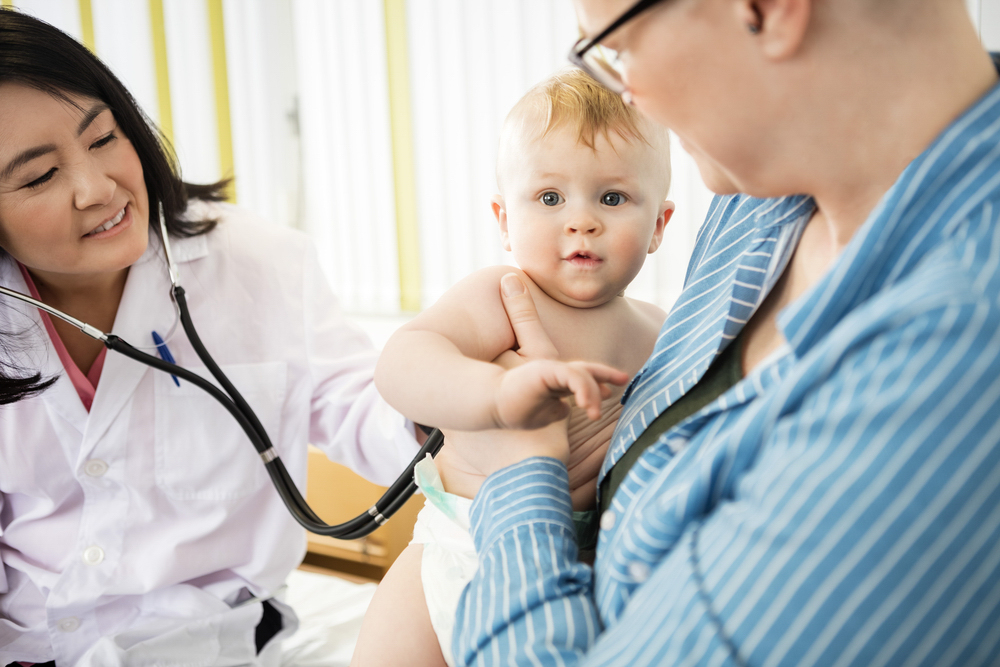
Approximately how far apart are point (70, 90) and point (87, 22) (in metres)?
2.46

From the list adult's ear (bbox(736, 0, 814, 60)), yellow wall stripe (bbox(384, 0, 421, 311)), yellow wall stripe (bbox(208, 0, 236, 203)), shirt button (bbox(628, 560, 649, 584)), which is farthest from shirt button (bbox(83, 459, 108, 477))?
yellow wall stripe (bbox(208, 0, 236, 203))

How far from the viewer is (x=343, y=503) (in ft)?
6.74

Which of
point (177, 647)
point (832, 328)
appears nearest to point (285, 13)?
point (177, 647)

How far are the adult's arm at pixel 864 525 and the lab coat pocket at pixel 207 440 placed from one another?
3.25ft

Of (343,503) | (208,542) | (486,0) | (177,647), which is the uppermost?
(486,0)

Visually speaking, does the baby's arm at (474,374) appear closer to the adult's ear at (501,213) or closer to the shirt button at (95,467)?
the adult's ear at (501,213)

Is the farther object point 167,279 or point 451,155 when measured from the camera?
point 451,155

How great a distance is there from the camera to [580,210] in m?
0.86

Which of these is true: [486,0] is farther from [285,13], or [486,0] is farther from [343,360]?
[343,360]

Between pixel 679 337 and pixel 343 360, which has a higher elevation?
pixel 679 337

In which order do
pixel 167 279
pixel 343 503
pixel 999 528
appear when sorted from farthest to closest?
pixel 343 503 → pixel 167 279 → pixel 999 528

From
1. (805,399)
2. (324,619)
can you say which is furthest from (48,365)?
(805,399)

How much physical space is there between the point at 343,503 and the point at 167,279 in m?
0.96

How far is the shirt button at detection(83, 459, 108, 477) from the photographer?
1.20 meters
